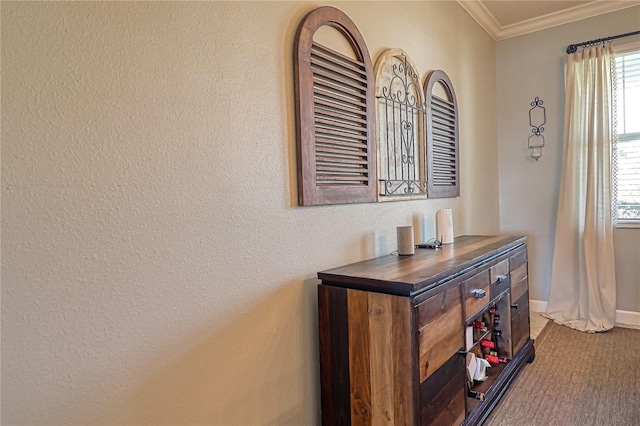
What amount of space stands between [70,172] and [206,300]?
53cm

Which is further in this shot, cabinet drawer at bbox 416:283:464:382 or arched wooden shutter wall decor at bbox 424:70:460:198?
arched wooden shutter wall decor at bbox 424:70:460:198

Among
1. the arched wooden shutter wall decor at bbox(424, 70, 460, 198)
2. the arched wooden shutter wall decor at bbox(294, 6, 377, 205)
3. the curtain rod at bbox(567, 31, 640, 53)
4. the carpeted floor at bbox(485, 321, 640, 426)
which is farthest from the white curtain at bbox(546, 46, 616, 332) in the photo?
the arched wooden shutter wall decor at bbox(294, 6, 377, 205)

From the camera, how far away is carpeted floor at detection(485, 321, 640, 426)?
188 centimetres

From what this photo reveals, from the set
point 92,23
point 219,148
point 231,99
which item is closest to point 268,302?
point 219,148

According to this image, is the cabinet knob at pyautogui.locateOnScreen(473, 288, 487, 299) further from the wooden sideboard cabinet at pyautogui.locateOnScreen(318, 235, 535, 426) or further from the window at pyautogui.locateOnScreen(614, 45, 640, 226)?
the window at pyautogui.locateOnScreen(614, 45, 640, 226)

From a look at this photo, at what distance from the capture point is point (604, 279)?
3.04 meters

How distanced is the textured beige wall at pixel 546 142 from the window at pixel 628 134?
0.73 feet

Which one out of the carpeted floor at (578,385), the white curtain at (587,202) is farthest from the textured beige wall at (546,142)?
the carpeted floor at (578,385)

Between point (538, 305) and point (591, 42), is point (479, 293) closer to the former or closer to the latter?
point (538, 305)

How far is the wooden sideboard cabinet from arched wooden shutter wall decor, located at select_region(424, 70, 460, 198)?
0.76 m

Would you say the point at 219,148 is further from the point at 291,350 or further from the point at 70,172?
the point at 291,350

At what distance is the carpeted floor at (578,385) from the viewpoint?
1.88 m

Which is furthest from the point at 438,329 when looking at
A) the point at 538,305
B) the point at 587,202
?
the point at 538,305

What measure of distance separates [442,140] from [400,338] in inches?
64.6
